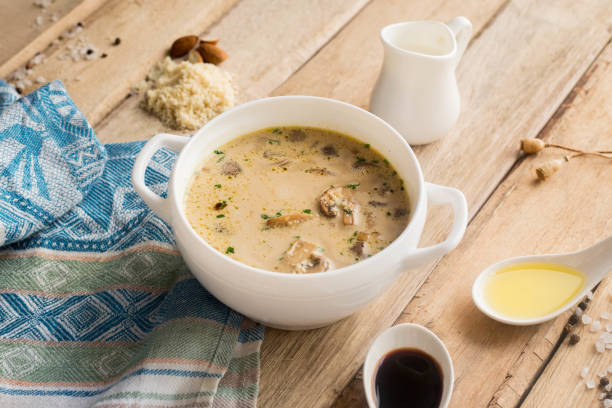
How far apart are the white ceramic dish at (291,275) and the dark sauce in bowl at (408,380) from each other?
0.15m

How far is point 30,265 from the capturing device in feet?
5.22

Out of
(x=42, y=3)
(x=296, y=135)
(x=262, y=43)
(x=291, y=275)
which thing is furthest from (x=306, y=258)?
(x=42, y=3)

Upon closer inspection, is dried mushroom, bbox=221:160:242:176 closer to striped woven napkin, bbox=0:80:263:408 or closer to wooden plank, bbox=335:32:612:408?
striped woven napkin, bbox=0:80:263:408

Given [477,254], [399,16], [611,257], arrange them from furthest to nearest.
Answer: [399,16] < [477,254] < [611,257]

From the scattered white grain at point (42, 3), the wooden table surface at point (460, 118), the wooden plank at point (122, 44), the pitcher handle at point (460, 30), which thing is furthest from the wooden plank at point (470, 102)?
the scattered white grain at point (42, 3)

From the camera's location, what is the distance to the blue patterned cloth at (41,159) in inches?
64.0

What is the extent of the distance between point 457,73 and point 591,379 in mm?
1079

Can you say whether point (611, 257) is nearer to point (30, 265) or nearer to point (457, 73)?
point (457, 73)

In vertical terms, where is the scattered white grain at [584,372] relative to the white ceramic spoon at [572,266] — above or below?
below

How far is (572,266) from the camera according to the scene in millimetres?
1616

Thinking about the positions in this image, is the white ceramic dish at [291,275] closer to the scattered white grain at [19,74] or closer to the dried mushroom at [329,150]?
the dried mushroom at [329,150]

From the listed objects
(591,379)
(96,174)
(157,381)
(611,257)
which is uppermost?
(96,174)

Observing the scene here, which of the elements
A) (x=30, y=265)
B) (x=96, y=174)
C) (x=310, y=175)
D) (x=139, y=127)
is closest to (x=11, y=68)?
(x=139, y=127)

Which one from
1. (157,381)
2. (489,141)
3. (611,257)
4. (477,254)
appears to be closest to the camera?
(157,381)
